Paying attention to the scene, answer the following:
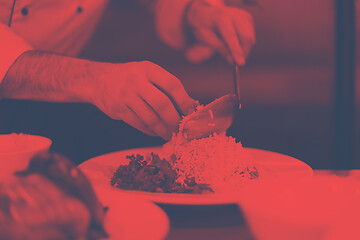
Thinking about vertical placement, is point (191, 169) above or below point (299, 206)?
below

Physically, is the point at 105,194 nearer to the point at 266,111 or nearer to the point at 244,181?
the point at 244,181

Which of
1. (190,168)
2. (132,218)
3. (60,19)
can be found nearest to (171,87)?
(190,168)

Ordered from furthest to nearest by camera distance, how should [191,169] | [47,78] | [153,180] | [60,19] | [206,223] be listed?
[60,19], [47,78], [191,169], [153,180], [206,223]

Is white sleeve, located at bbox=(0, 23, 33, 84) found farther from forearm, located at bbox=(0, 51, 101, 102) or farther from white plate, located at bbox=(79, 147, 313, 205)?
white plate, located at bbox=(79, 147, 313, 205)

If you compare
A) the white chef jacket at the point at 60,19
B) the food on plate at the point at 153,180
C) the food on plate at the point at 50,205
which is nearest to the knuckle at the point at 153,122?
the food on plate at the point at 153,180

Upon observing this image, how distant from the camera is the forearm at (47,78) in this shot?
94cm

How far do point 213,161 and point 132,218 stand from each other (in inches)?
13.3

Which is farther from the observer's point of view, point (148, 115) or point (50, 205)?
point (148, 115)

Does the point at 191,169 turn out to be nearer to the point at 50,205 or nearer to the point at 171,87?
the point at 171,87

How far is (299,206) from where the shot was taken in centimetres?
38

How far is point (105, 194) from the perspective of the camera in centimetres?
43

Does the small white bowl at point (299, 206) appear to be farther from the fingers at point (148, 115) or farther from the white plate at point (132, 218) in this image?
the fingers at point (148, 115)

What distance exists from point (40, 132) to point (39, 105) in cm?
44

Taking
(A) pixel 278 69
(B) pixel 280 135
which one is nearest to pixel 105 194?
(B) pixel 280 135
